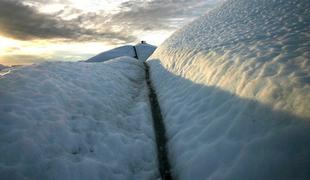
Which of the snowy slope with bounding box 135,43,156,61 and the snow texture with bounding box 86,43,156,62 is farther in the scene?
the snowy slope with bounding box 135,43,156,61

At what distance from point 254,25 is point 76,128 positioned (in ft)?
32.9

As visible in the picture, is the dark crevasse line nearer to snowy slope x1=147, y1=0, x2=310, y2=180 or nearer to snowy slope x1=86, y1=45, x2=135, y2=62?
snowy slope x1=147, y1=0, x2=310, y2=180

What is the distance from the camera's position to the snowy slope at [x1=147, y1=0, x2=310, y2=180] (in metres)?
5.01

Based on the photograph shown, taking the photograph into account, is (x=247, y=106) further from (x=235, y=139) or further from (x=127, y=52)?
(x=127, y=52)

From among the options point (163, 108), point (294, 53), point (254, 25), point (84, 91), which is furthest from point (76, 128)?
point (254, 25)

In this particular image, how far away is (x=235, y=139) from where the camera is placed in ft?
19.7

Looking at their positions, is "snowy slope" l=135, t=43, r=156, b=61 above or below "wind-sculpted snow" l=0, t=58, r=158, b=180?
above

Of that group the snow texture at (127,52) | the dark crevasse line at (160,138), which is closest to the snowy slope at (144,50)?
the snow texture at (127,52)

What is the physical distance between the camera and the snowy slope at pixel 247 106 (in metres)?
5.01

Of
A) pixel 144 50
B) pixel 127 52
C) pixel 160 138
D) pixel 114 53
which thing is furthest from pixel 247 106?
pixel 144 50

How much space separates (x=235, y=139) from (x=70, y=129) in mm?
4966

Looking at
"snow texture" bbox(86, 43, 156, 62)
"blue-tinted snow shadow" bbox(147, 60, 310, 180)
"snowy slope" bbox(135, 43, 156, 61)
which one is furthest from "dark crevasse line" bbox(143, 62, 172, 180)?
"snowy slope" bbox(135, 43, 156, 61)

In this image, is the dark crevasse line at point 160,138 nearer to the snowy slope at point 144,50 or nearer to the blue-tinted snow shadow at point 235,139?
the blue-tinted snow shadow at point 235,139

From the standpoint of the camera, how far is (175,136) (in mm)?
7809
